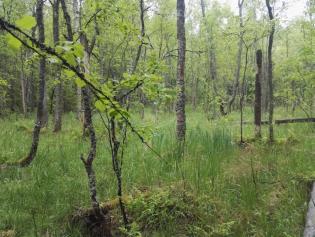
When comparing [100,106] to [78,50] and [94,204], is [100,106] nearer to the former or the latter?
[78,50]

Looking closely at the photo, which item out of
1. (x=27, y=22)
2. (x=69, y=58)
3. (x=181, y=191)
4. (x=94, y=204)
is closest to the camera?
(x=27, y=22)

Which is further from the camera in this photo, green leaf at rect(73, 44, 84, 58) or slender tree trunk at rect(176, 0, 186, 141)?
slender tree trunk at rect(176, 0, 186, 141)

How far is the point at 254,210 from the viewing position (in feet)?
14.0

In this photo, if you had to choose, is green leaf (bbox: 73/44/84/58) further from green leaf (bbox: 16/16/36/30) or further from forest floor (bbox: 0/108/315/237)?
forest floor (bbox: 0/108/315/237)

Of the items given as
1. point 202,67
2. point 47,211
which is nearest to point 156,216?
point 47,211

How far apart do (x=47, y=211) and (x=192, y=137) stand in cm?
360

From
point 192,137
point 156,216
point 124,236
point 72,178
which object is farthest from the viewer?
point 192,137

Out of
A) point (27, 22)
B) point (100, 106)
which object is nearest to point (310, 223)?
point (100, 106)

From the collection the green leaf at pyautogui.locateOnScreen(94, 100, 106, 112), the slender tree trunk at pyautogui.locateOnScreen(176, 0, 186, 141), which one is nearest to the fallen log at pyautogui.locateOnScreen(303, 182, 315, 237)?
the green leaf at pyautogui.locateOnScreen(94, 100, 106, 112)

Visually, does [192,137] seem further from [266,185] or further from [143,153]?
[266,185]

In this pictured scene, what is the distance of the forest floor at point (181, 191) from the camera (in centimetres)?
399

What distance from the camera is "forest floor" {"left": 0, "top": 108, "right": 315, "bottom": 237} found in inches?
157

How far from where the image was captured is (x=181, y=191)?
4441 mm

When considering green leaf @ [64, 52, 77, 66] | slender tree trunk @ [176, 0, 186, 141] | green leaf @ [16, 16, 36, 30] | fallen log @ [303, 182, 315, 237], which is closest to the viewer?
green leaf @ [16, 16, 36, 30]
